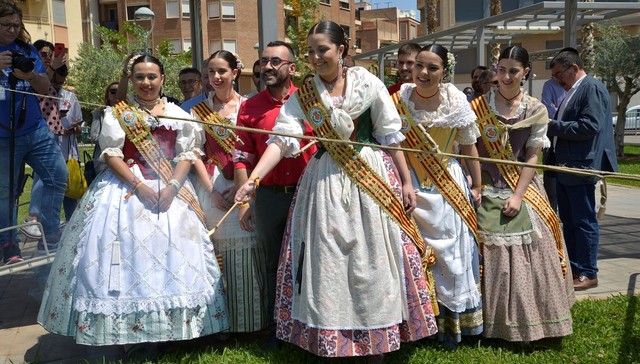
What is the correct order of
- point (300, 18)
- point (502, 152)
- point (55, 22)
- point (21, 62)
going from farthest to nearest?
point (55, 22)
point (300, 18)
point (21, 62)
point (502, 152)

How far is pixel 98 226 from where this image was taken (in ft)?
12.6

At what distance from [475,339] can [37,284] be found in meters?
3.41

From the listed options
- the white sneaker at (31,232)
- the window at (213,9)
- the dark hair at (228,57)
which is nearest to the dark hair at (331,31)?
the dark hair at (228,57)

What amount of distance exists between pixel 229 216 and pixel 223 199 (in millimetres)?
117

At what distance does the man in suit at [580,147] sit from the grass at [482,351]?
1061mm

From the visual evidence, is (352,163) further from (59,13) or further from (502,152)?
(59,13)

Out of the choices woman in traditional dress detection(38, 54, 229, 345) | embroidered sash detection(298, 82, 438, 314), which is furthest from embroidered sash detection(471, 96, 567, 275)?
woman in traditional dress detection(38, 54, 229, 345)

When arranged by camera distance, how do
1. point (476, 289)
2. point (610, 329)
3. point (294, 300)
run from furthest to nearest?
point (610, 329), point (476, 289), point (294, 300)

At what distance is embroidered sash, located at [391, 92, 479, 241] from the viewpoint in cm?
409

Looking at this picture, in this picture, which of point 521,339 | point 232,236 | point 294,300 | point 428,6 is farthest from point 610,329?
point 428,6

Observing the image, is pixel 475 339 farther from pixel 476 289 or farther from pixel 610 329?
pixel 610 329

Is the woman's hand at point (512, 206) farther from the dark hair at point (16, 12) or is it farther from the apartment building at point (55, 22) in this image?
the apartment building at point (55, 22)

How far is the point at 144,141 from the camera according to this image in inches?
161

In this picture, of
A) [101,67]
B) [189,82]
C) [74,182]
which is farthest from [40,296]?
[101,67]
